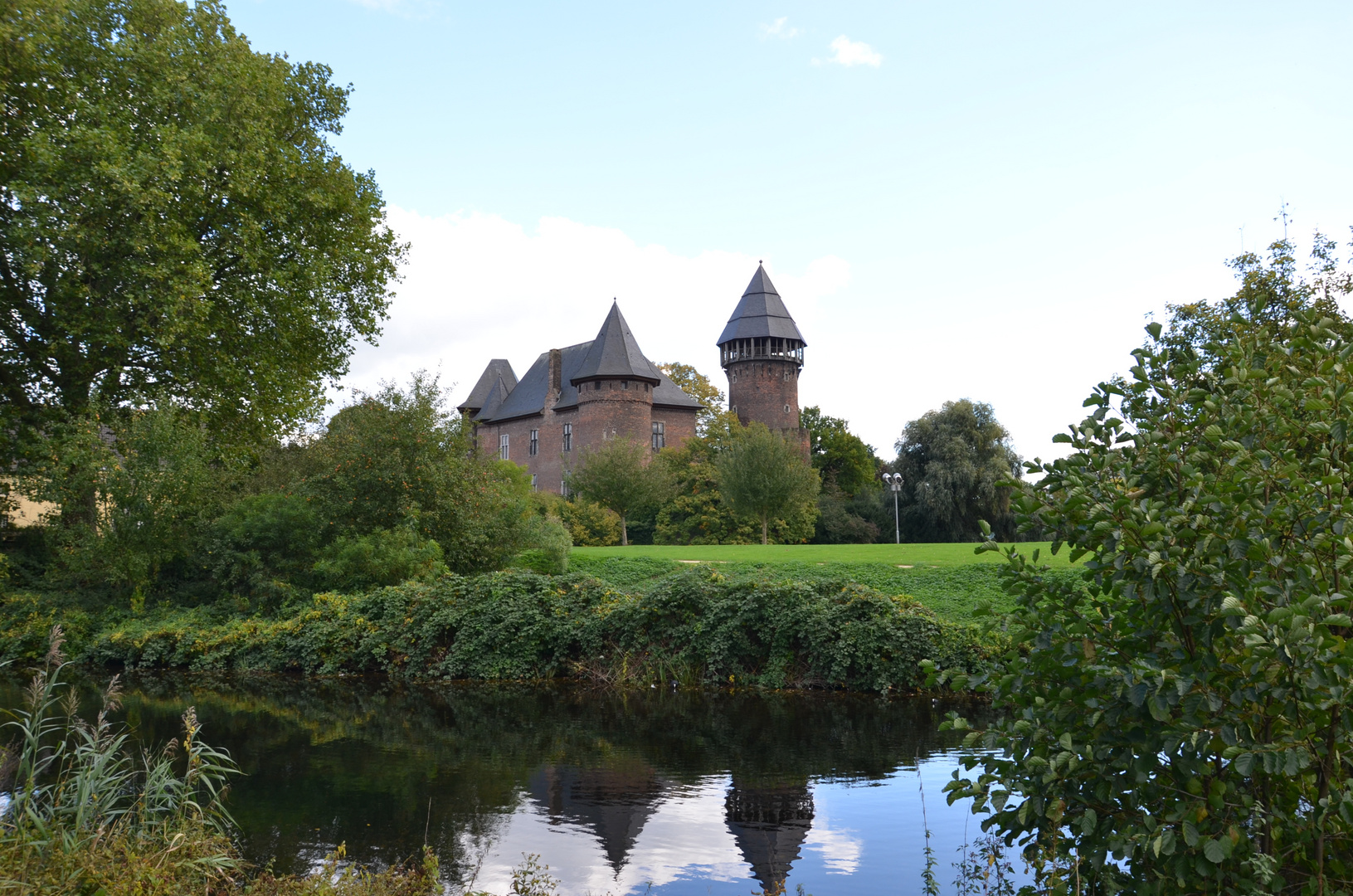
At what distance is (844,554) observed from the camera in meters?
26.5

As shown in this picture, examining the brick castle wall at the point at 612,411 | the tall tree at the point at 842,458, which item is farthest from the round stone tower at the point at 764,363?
the brick castle wall at the point at 612,411

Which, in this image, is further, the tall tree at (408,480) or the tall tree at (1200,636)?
the tall tree at (408,480)

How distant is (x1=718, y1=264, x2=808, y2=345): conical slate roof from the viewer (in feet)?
213

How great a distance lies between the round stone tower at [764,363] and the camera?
211 feet

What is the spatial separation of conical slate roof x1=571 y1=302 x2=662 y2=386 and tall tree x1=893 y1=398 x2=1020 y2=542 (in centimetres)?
1605

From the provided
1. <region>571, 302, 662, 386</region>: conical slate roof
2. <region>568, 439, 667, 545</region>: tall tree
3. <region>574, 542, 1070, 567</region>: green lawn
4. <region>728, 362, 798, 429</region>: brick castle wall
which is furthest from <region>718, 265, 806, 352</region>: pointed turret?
<region>574, 542, 1070, 567</region>: green lawn

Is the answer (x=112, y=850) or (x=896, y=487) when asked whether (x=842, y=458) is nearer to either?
(x=896, y=487)

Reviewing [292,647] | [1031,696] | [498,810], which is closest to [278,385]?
[292,647]

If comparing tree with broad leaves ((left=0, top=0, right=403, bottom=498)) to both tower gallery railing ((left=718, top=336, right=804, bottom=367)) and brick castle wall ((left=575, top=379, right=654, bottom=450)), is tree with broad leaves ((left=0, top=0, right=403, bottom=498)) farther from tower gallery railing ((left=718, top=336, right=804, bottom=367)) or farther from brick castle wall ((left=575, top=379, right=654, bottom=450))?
tower gallery railing ((left=718, top=336, right=804, bottom=367))

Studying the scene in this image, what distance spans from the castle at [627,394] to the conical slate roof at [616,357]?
0.20 feet

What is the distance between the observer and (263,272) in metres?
21.6

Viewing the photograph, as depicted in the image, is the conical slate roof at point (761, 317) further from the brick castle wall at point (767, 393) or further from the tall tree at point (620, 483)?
the tall tree at point (620, 483)

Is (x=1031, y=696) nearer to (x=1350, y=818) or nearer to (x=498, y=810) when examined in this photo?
(x=1350, y=818)

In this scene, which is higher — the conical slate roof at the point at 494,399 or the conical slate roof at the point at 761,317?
the conical slate roof at the point at 761,317
